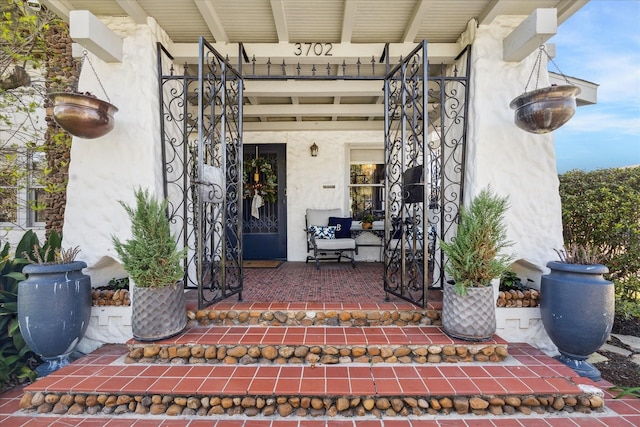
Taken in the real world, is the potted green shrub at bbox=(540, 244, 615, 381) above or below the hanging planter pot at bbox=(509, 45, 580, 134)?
below

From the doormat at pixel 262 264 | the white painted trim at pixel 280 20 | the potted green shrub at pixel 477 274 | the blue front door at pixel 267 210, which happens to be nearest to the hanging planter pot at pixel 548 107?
the potted green shrub at pixel 477 274

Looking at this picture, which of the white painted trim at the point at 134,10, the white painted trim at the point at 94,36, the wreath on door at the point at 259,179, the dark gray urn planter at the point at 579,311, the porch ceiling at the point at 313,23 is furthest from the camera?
the wreath on door at the point at 259,179

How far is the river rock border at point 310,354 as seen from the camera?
225 centimetres

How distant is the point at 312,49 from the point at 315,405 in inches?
127

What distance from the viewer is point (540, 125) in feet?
7.73

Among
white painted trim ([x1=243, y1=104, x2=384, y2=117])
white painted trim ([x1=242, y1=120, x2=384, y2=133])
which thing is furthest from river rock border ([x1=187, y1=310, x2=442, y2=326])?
white painted trim ([x1=242, y1=120, x2=384, y2=133])

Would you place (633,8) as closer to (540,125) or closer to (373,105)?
(540,125)

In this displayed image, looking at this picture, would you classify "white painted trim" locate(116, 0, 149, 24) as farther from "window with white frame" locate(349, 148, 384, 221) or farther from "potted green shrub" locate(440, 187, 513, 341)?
"window with white frame" locate(349, 148, 384, 221)

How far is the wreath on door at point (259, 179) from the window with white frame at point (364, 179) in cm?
159

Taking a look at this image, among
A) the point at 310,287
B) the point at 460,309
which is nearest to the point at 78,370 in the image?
the point at 310,287

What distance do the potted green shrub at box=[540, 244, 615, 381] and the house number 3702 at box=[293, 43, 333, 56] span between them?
2.93 m

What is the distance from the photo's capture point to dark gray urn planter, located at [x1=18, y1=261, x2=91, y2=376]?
220cm

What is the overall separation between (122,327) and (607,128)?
763cm

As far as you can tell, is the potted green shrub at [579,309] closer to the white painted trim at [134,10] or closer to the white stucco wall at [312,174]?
the white stucco wall at [312,174]
